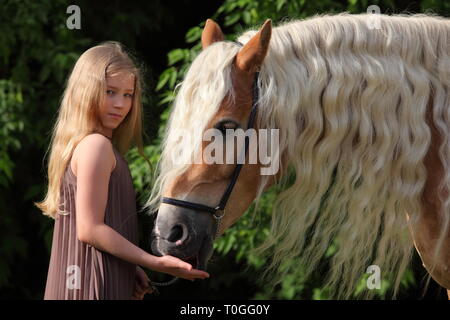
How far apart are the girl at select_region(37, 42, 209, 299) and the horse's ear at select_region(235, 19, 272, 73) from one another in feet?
1.15

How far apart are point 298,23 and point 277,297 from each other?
2825 millimetres

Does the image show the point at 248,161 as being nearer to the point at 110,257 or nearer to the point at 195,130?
the point at 195,130

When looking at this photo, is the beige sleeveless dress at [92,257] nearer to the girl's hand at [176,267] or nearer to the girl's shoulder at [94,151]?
the girl's shoulder at [94,151]

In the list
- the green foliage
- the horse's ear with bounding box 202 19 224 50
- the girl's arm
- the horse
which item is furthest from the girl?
the green foliage

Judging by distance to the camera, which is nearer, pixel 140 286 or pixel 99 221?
pixel 99 221

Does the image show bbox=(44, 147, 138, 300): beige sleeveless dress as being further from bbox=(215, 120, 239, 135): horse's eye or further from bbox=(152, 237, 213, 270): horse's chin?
bbox=(215, 120, 239, 135): horse's eye

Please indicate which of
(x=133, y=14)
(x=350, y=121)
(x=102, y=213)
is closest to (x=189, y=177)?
(x=102, y=213)

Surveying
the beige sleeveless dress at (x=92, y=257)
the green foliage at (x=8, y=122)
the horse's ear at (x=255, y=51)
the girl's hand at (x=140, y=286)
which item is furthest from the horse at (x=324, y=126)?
the green foliage at (x=8, y=122)

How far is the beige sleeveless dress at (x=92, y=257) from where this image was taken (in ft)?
→ 6.95

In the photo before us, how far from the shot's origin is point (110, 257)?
84.0 inches

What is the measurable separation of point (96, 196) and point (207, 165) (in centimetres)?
34

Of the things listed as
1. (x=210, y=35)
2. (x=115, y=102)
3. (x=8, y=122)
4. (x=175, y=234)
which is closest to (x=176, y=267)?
(x=175, y=234)

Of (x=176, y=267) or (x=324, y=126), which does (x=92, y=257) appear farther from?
(x=324, y=126)

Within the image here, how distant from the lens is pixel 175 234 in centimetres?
214
